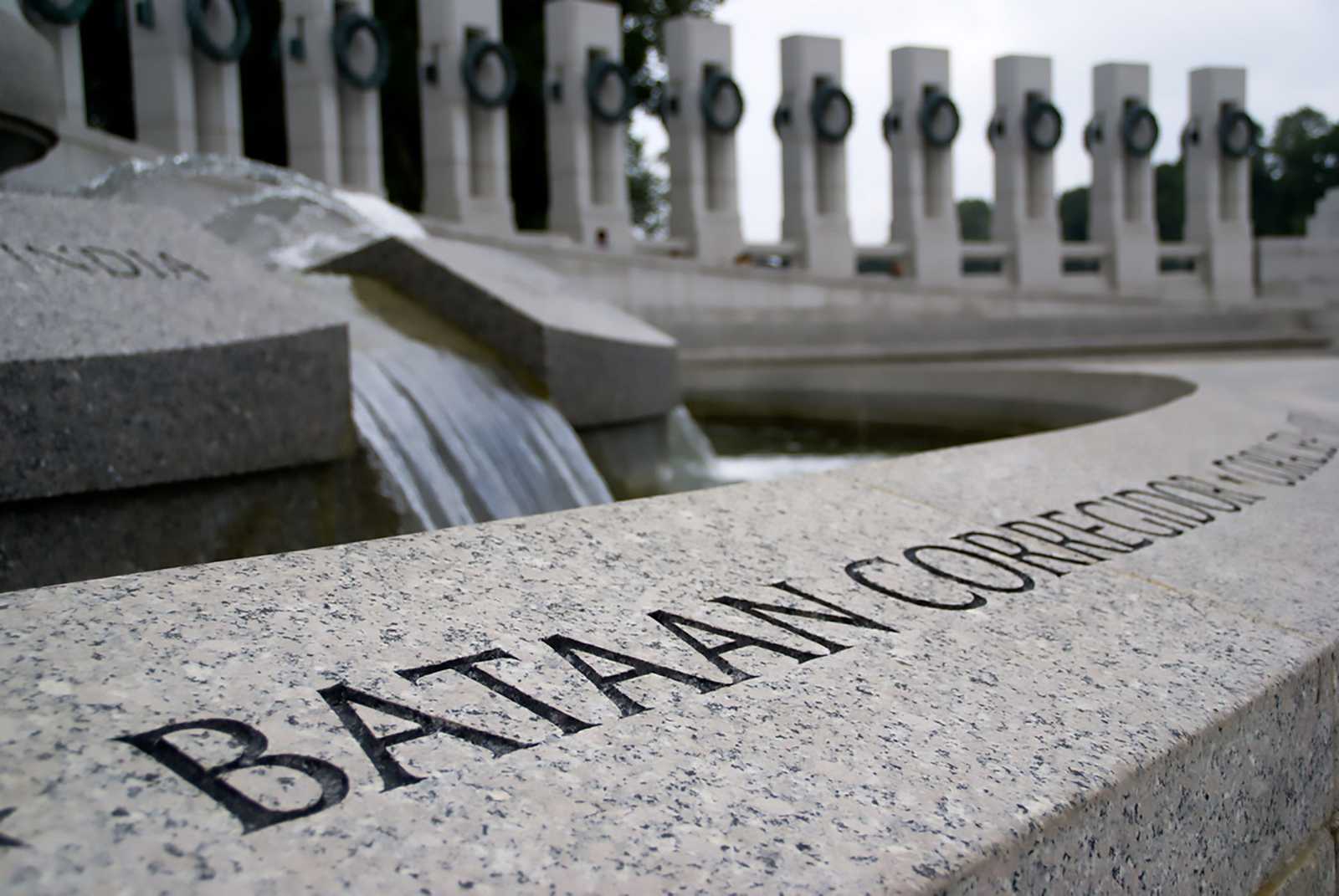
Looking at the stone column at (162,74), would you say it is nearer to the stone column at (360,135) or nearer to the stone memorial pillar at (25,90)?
the stone column at (360,135)

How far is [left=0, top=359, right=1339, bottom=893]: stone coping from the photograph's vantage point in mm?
1062

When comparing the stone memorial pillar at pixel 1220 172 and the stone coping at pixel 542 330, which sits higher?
the stone memorial pillar at pixel 1220 172

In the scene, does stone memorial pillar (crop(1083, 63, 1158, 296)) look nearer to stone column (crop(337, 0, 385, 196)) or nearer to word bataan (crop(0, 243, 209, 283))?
stone column (crop(337, 0, 385, 196))

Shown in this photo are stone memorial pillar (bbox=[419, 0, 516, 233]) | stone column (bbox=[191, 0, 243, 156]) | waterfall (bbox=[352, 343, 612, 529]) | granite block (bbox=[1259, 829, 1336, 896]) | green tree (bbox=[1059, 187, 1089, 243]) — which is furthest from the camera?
green tree (bbox=[1059, 187, 1089, 243])

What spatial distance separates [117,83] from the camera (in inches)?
880

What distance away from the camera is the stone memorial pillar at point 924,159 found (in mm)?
21328

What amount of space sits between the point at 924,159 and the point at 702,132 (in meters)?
4.74

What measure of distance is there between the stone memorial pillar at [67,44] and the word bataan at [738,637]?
13.8m

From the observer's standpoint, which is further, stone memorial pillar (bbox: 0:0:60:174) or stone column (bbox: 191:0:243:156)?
stone column (bbox: 191:0:243:156)

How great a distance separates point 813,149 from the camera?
20734mm

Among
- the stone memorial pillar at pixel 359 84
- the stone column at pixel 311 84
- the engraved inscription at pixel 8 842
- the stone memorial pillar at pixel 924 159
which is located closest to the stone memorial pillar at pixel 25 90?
the engraved inscription at pixel 8 842

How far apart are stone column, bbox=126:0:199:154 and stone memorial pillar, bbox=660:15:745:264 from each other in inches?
299

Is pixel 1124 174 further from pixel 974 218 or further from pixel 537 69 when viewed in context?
pixel 974 218

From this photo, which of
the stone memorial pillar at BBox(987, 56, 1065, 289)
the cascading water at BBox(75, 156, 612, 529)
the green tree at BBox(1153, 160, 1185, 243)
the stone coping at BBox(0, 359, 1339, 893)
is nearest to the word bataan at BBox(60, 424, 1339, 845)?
the stone coping at BBox(0, 359, 1339, 893)
